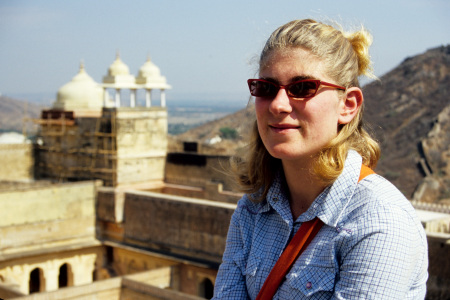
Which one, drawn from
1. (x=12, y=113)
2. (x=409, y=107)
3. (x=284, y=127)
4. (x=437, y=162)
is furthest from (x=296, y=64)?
(x=12, y=113)

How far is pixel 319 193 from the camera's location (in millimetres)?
1870

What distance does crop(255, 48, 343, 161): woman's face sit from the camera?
1822 mm

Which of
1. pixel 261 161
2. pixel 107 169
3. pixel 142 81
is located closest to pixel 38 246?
pixel 107 169

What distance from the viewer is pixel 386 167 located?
36.0 meters

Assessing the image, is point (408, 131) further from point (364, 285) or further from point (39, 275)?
point (364, 285)

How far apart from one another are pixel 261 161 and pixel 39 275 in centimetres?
1769

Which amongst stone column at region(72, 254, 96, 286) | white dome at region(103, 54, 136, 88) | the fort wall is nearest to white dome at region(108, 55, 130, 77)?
white dome at region(103, 54, 136, 88)

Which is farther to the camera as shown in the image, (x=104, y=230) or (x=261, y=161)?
(x=104, y=230)

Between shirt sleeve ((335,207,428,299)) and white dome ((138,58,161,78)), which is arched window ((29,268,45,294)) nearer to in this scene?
white dome ((138,58,161,78))

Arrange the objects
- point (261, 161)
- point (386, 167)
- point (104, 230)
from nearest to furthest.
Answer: point (261, 161) → point (104, 230) → point (386, 167)

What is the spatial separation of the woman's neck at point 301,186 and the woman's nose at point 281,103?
0.18m

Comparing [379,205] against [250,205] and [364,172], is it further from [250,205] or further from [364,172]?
[250,205]

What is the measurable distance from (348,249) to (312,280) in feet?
0.42

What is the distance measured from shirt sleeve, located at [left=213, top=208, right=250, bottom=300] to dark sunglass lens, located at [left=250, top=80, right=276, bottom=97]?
42 centimetres
